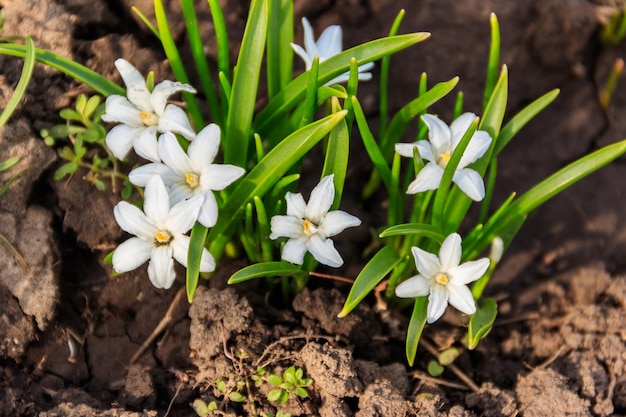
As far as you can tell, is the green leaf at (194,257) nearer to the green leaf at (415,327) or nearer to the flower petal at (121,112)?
the flower petal at (121,112)

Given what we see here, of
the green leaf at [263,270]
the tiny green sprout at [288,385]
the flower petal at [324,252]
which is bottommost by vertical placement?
the tiny green sprout at [288,385]

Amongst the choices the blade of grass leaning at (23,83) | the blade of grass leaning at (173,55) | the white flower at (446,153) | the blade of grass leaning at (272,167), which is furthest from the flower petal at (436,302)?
the blade of grass leaning at (23,83)

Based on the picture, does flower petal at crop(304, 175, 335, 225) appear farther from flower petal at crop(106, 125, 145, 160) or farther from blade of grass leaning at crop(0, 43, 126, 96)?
blade of grass leaning at crop(0, 43, 126, 96)

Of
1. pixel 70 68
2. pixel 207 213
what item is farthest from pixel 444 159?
pixel 70 68

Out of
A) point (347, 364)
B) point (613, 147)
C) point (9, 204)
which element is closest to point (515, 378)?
point (347, 364)

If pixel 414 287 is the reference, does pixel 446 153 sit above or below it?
above

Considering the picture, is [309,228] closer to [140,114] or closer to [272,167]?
[272,167]

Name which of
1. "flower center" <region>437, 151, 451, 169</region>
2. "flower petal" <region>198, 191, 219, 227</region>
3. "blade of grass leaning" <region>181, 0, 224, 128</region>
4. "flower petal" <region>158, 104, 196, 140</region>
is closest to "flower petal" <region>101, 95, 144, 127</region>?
"flower petal" <region>158, 104, 196, 140</region>
